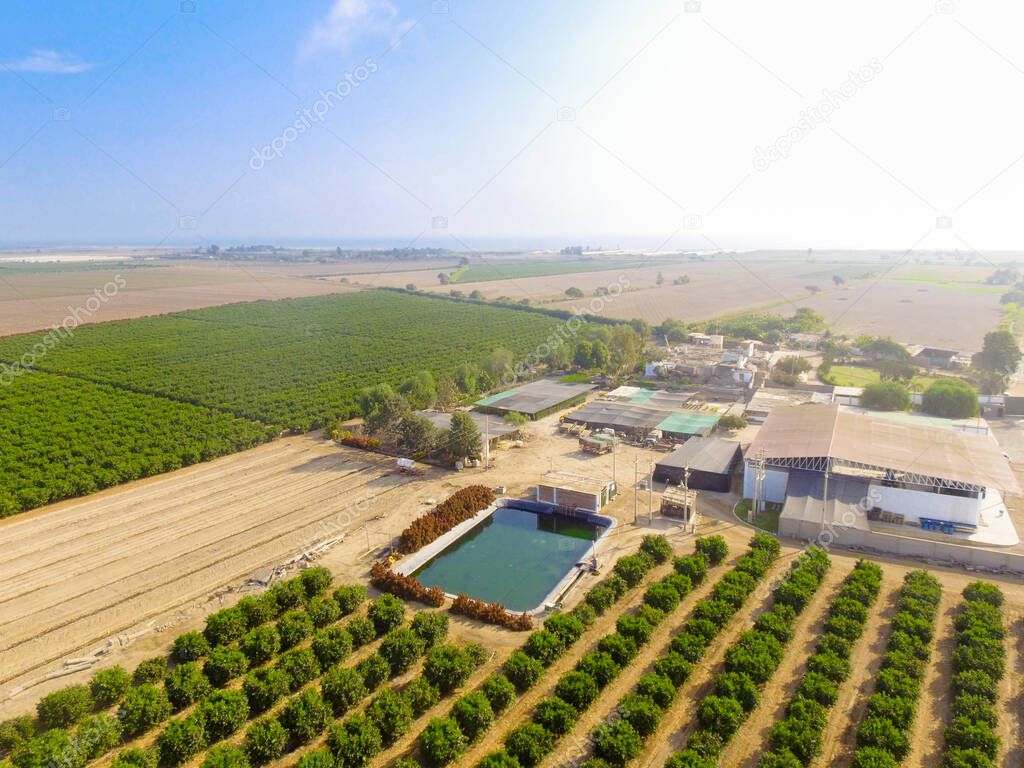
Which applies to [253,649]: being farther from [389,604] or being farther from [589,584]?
[589,584]

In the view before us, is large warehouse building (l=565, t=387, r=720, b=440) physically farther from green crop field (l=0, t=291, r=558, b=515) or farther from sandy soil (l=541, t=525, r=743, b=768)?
green crop field (l=0, t=291, r=558, b=515)

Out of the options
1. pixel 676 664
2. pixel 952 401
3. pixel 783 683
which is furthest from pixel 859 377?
pixel 676 664

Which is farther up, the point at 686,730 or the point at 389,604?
the point at 389,604

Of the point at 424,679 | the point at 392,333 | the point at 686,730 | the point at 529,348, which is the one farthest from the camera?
the point at 392,333

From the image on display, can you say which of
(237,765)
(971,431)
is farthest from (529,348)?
(237,765)

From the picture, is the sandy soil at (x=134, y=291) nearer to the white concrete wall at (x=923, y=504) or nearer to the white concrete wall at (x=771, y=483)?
the white concrete wall at (x=771, y=483)

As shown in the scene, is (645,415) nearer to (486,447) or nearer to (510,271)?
(486,447)

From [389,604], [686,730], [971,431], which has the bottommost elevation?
[686,730]

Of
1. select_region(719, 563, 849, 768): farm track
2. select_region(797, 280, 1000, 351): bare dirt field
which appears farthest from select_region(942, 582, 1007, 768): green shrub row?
select_region(797, 280, 1000, 351): bare dirt field
